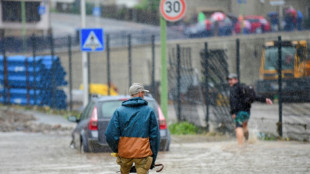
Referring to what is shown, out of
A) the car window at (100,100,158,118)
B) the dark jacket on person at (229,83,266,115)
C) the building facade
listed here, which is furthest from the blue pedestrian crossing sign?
the building facade

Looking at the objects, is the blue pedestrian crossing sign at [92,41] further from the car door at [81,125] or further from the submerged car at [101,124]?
the submerged car at [101,124]

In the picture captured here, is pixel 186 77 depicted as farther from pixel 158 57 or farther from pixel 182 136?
pixel 158 57

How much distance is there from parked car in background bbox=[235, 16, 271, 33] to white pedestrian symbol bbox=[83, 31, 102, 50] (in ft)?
82.2

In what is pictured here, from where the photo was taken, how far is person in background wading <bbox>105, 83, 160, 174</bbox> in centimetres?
865

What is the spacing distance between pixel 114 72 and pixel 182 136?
1287 cm

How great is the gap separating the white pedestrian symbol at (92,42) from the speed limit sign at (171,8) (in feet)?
15.6

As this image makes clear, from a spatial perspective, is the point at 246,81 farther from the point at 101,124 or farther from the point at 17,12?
the point at 17,12

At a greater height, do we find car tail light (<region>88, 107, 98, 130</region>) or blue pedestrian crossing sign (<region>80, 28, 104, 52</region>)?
blue pedestrian crossing sign (<region>80, 28, 104, 52</region>)

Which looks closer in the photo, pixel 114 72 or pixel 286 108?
pixel 286 108

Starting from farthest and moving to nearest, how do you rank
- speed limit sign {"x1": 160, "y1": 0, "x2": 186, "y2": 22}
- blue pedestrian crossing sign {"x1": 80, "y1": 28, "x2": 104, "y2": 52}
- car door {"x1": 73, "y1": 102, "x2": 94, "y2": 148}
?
blue pedestrian crossing sign {"x1": 80, "y1": 28, "x2": 104, "y2": 52}
speed limit sign {"x1": 160, "y1": 0, "x2": 186, "y2": 22}
car door {"x1": 73, "y1": 102, "x2": 94, "y2": 148}

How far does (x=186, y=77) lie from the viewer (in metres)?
21.5

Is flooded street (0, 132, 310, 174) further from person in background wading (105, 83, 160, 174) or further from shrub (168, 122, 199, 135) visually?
person in background wading (105, 83, 160, 174)

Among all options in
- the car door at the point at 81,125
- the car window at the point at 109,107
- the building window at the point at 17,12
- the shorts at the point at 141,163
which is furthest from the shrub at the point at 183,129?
the building window at the point at 17,12

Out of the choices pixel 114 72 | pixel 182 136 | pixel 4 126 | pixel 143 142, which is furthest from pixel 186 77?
pixel 143 142
